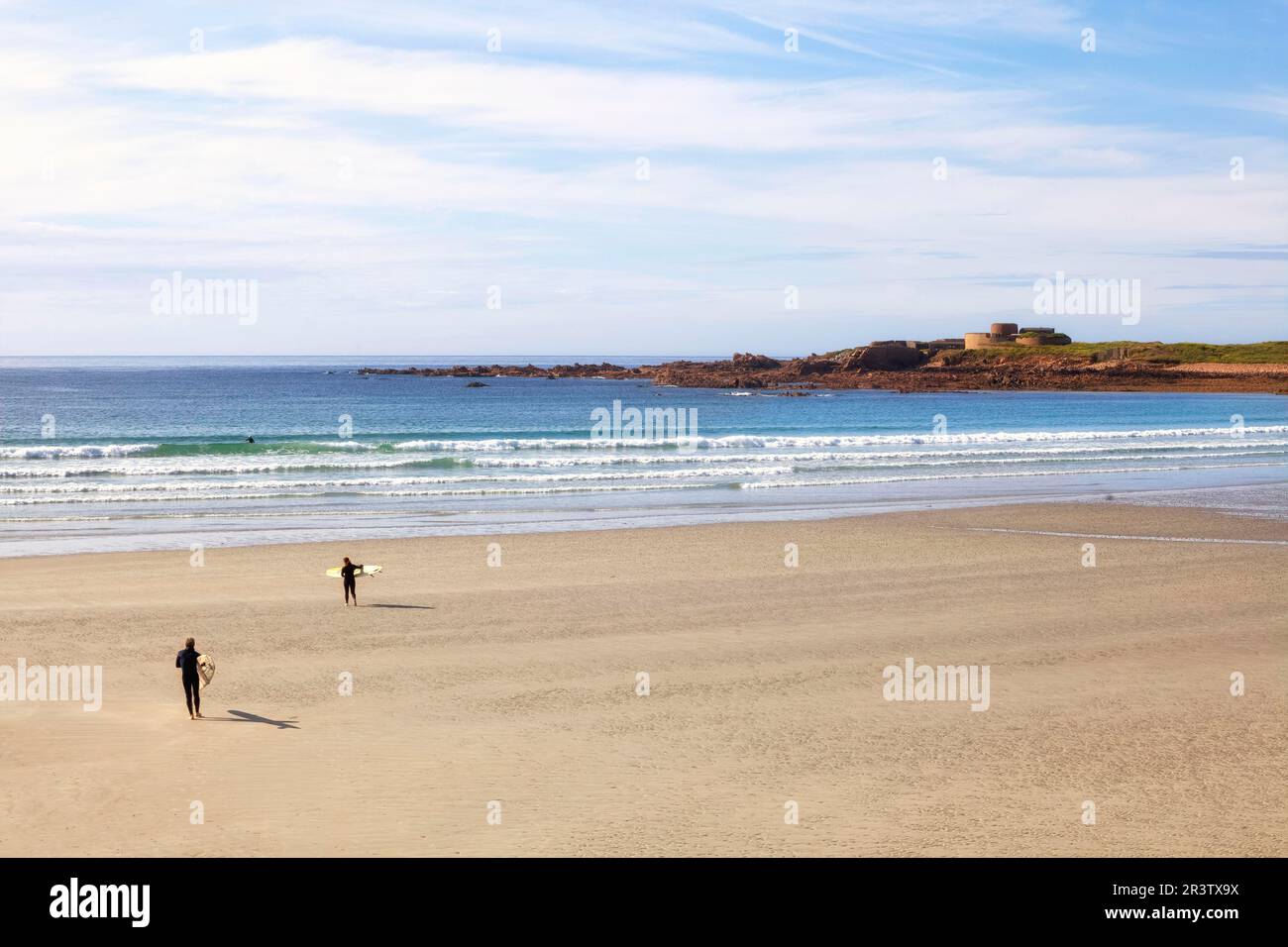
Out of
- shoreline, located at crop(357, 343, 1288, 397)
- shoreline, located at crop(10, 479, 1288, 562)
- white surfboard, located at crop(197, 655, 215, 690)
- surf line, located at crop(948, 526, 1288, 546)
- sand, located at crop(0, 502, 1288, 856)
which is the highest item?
shoreline, located at crop(357, 343, 1288, 397)

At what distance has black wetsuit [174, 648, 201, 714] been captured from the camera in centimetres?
1305

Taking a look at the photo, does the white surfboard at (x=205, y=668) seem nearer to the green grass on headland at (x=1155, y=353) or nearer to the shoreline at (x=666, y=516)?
the shoreline at (x=666, y=516)

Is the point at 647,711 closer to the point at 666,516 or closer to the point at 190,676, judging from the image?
the point at 190,676

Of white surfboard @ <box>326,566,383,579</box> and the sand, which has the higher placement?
white surfboard @ <box>326,566,383,579</box>

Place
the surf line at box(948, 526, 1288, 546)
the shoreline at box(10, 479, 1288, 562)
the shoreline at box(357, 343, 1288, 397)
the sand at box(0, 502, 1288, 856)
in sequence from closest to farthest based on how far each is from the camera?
1. the sand at box(0, 502, 1288, 856)
2. the shoreline at box(10, 479, 1288, 562)
3. the surf line at box(948, 526, 1288, 546)
4. the shoreline at box(357, 343, 1288, 397)

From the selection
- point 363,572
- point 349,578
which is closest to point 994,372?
point 363,572

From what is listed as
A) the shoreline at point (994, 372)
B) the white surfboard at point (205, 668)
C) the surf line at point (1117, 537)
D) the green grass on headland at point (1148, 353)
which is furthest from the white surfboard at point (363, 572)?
the green grass on headland at point (1148, 353)

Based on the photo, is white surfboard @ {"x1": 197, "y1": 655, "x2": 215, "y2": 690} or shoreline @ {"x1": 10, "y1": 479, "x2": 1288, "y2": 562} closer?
white surfboard @ {"x1": 197, "y1": 655, "x2": 215, "y2": 690}

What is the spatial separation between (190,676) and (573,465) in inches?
1272

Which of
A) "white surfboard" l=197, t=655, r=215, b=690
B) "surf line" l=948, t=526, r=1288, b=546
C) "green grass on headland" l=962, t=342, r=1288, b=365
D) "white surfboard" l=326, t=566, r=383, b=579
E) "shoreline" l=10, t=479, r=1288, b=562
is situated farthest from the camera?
"green grass on headland" l=962, t=342, r=1288, b=365

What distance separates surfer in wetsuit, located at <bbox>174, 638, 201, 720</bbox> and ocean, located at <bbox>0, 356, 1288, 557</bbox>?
13.0m

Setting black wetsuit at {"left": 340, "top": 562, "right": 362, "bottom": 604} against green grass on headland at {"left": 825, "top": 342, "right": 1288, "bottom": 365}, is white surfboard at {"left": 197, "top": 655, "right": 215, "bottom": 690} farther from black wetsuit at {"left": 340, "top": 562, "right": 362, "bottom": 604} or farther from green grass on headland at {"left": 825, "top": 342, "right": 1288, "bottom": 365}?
green grass on headland at {"left": 825, "top": 342, "right": 1288, "bottom": 365}

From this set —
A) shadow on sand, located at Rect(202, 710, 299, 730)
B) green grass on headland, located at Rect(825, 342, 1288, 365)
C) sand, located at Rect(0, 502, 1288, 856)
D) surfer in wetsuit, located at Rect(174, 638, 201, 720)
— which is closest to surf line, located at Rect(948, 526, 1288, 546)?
sand, located at Rect(0, 502, 1288, 856)

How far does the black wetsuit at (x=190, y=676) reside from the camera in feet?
42.8
